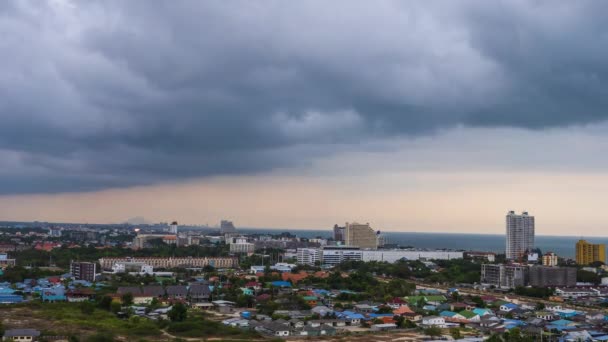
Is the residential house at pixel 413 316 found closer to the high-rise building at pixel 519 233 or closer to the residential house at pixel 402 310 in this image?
the residential house at pixel 402 310

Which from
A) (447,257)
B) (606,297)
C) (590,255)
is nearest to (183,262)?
(447,257)

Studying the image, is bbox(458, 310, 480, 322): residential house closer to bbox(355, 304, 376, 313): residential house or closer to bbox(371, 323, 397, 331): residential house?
bbox(371, 323, 397, 331): residential house

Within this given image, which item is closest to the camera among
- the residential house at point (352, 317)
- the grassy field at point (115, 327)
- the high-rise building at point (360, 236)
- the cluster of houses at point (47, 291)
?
the grassy field at point (115, 327)

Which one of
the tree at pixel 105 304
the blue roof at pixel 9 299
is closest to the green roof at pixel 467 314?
the tree at pixel 105 304

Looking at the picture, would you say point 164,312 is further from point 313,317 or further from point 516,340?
point 516,340

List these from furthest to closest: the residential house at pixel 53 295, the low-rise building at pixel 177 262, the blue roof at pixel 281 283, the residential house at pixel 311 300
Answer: the low-rise building at pixel 177 262, the blue roof at pixel 281 283, the residential house at pixel 53 295, the residential house at pixel 311 300

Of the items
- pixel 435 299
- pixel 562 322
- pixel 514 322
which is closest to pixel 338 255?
pixel 435 299

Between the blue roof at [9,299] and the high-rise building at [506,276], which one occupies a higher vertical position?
the high-rise building at [506,276]

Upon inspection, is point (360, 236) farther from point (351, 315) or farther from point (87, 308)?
Answer: point (87, 308)
